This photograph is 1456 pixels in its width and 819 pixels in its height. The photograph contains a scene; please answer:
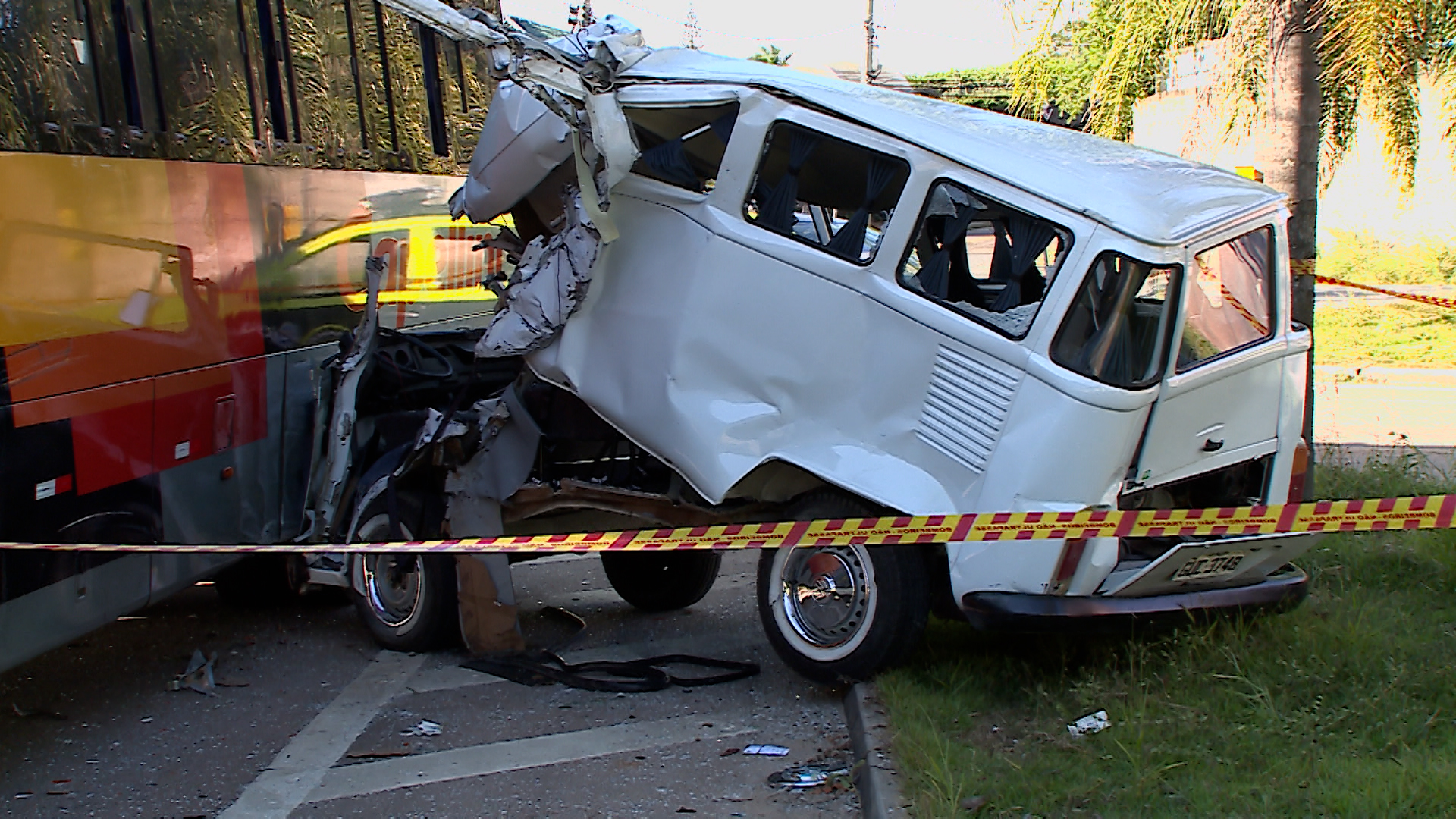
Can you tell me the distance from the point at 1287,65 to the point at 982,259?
3438 millimetres

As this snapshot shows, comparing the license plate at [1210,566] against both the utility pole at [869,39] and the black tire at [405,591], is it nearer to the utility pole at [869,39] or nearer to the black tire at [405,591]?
the black tire at [405,591]

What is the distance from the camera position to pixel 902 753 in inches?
185

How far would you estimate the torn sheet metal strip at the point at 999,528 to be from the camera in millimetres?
4391

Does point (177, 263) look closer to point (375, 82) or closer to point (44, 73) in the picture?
point (44, 73)

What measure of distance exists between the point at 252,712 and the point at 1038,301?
399cm

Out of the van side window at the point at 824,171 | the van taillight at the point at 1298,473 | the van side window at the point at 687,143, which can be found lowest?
the van taillight at the point at 1298,473

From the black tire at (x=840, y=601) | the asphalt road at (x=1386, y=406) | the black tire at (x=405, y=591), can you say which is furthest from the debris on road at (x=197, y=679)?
the asphalt road at (x=1386, y=406)

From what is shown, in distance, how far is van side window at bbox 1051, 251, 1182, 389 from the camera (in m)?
4.86

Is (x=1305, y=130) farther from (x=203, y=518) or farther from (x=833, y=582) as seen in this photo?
(x=203, y=518)

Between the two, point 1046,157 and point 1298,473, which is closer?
point 1046,157

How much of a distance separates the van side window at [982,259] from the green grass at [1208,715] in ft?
4.83

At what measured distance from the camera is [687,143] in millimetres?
6035

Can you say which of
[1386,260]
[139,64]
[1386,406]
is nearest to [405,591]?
[139,64]

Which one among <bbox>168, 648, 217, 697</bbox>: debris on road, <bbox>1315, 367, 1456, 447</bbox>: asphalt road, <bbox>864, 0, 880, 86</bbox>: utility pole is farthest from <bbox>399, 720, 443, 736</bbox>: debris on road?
<bbox>864, 0, 880, 86</bbox>: utility pole
